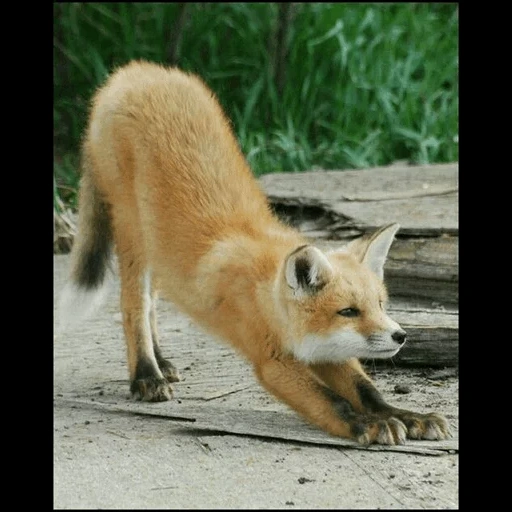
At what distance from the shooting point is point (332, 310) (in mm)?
4070

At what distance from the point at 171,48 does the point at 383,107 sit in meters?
1.96

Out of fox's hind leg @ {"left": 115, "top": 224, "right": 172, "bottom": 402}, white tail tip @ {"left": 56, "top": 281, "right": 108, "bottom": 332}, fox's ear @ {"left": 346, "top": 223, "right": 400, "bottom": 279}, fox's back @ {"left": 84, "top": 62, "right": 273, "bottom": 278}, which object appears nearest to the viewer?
fox's ear @ {"left": 346, "top": 223, "right": 400, "bottom": 279}

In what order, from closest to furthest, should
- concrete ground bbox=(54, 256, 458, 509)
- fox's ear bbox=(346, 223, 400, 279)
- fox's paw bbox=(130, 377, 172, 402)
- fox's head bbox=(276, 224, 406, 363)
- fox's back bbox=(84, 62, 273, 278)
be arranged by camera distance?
concrete ground bbox=(54, 256, 458, 509)
fox's head bbox=(276, 224, 406, 363)
fox's ear bbox=(346, 223, 400, 279)
fox's back bbox=(84, 62, 273, 278)
fox's paw bbox=(130, 377, 172, 402)

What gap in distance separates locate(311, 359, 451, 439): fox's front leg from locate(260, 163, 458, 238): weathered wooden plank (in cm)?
177

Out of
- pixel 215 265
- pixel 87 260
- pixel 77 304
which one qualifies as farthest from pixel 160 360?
pixel 215 265

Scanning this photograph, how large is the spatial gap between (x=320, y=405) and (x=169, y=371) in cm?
129

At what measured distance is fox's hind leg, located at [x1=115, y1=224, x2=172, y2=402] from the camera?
16.3 ft

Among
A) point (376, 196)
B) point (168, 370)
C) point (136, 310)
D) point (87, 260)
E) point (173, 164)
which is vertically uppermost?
point (173, 164)

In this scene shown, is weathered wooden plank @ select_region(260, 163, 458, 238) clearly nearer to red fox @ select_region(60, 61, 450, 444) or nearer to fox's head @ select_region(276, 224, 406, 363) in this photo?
red fox @ select_region(60, 61, 450, 444)

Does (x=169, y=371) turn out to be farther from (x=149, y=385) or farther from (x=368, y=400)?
(x=368, y=400)

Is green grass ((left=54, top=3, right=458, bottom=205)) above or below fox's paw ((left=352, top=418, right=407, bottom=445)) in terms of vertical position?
above

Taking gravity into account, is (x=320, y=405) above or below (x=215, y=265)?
below

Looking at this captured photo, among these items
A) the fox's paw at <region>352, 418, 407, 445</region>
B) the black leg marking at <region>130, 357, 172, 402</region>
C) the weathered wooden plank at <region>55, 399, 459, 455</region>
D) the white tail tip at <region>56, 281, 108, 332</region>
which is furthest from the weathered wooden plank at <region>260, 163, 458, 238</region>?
the fox's paw at <region>352, 418, 407, 445</region>

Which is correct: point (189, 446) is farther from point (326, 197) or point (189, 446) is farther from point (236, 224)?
point (326, 197)
